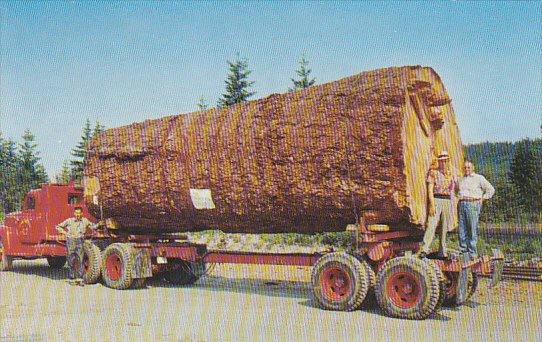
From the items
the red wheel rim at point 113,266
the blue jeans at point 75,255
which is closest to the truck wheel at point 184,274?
the red wheel rim at point 113,266

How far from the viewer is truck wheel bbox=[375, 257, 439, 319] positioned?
755 cm

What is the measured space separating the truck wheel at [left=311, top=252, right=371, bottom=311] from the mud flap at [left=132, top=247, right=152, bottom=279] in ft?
13.0

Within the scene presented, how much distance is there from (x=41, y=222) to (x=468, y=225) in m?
9.59

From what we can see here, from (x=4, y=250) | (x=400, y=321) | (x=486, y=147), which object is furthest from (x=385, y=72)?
(x=486, y=147)

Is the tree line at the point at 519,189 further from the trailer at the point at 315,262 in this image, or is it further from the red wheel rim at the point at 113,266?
the red wheel rim at the point at 113,266

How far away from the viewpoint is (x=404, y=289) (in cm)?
790

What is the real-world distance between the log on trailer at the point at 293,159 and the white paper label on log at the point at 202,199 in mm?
20

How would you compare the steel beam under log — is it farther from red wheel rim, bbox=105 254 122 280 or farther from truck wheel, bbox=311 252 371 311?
red wheel rim, bbox=105 254 122 280

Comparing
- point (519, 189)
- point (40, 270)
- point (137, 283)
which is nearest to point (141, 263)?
point (137, 283)

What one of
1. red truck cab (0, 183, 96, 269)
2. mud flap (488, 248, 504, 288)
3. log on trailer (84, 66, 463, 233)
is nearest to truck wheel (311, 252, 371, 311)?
log on trailer (84, 66, 463, 233)

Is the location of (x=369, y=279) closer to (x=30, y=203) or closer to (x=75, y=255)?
(x=75, y=255)

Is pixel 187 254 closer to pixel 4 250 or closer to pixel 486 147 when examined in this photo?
pixel 4 250

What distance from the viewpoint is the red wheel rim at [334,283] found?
840 cm

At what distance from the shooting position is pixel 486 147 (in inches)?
4208
